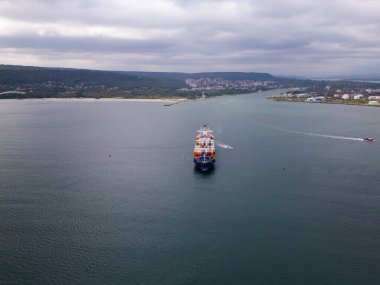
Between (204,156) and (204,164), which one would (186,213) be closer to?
(204,164)

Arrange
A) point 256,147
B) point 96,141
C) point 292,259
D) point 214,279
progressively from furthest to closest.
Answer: point 96,141
point 256,147
point 292,259
point 214,279

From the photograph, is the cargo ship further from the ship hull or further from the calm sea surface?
the calm sea surface

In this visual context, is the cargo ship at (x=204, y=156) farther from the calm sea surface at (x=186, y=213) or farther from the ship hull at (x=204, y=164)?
the calm sea surface at (x=186, y=213)

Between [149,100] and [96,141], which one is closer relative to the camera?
[96,141]

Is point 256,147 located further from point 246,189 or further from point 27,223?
point 27,223

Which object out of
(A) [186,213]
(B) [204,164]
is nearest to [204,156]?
(B) [204,164]

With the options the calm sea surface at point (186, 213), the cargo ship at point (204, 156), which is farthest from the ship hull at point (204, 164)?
the calm sea surface at point (186, 213)

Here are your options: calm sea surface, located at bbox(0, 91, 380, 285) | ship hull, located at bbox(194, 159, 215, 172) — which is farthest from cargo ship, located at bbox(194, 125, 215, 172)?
calm sea surface, located at bbox(0, 91, 380, 285)

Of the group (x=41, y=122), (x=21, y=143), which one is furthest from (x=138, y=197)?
(x=41, y=122)
